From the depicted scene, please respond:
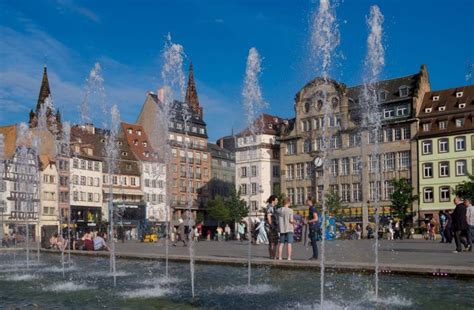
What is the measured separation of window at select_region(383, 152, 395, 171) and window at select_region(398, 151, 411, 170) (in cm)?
90

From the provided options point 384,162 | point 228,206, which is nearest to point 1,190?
point 228,206

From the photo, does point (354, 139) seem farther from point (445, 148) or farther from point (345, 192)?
point (445, 148)

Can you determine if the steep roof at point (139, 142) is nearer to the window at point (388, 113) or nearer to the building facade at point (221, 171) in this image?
the building facade at point (221, 171)

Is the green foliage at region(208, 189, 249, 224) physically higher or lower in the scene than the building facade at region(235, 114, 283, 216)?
lower

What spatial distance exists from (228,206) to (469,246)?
227ft

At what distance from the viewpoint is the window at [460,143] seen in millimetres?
73312

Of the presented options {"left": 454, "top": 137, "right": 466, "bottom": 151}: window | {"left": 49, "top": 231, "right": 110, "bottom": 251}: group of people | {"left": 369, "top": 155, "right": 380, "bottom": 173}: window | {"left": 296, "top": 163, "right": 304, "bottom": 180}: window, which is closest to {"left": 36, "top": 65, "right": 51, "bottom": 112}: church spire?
{"left": 296, "top": 163, "right": 304, "bottom": 180}: window

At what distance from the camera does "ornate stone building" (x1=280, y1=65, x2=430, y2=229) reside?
258ft

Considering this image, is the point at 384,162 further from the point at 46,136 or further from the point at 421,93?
the point at 46,136

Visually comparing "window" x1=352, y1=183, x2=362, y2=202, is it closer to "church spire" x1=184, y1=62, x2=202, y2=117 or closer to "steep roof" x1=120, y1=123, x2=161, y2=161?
"steep roof" x1=120, y1=123, x2=161, y2=161

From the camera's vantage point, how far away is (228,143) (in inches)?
4953

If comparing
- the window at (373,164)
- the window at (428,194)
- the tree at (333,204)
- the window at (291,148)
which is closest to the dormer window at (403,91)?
the window at (373,164)

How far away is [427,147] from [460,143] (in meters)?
3.71

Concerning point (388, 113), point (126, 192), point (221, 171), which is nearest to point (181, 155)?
point (221, 171)
